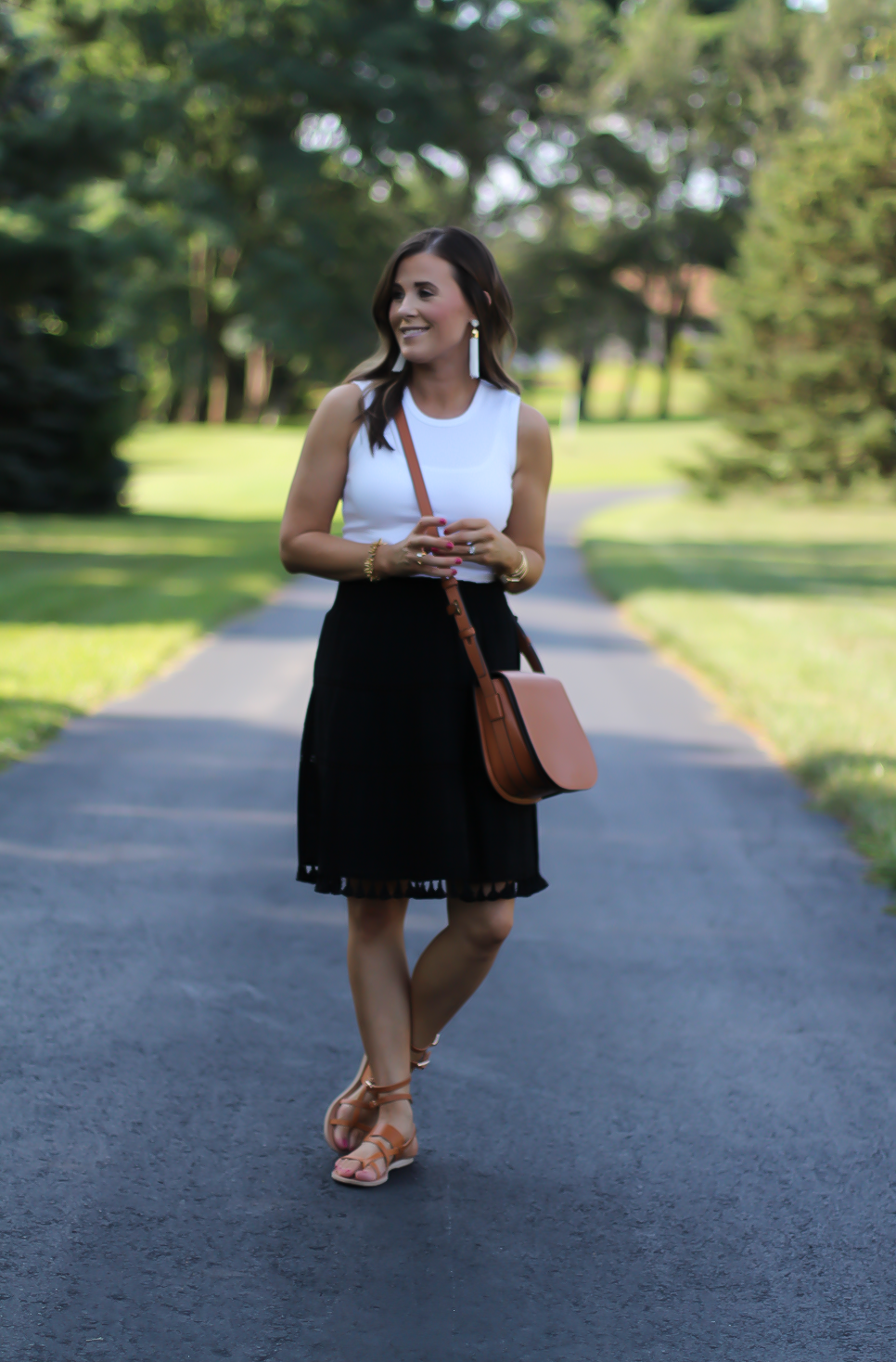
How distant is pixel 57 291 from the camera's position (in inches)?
846

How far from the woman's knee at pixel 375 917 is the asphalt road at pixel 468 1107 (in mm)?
511

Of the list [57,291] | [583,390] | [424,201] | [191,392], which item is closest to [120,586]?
[57,291]

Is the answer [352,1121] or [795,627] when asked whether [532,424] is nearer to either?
[352,1121]

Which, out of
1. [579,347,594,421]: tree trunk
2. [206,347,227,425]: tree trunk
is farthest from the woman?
[579,347,594,421]: tree trunk

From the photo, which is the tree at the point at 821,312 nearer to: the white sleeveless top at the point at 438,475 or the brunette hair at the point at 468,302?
the brunette hair at the point at 468,302

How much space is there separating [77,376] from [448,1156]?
68.8ft

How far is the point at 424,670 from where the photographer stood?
3.12 m

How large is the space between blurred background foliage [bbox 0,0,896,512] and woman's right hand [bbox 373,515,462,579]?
18336 mm

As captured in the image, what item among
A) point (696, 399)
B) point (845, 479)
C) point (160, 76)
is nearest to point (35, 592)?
point (845, 479)

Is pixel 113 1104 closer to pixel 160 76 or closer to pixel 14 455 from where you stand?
A: pixel 14 455

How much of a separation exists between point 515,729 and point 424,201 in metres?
64.3

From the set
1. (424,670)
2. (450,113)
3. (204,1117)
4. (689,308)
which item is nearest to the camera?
(424,670)

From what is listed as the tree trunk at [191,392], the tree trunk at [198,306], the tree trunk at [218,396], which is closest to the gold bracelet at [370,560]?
the tree trunk at [198,306]

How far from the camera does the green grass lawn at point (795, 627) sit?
7.37m
